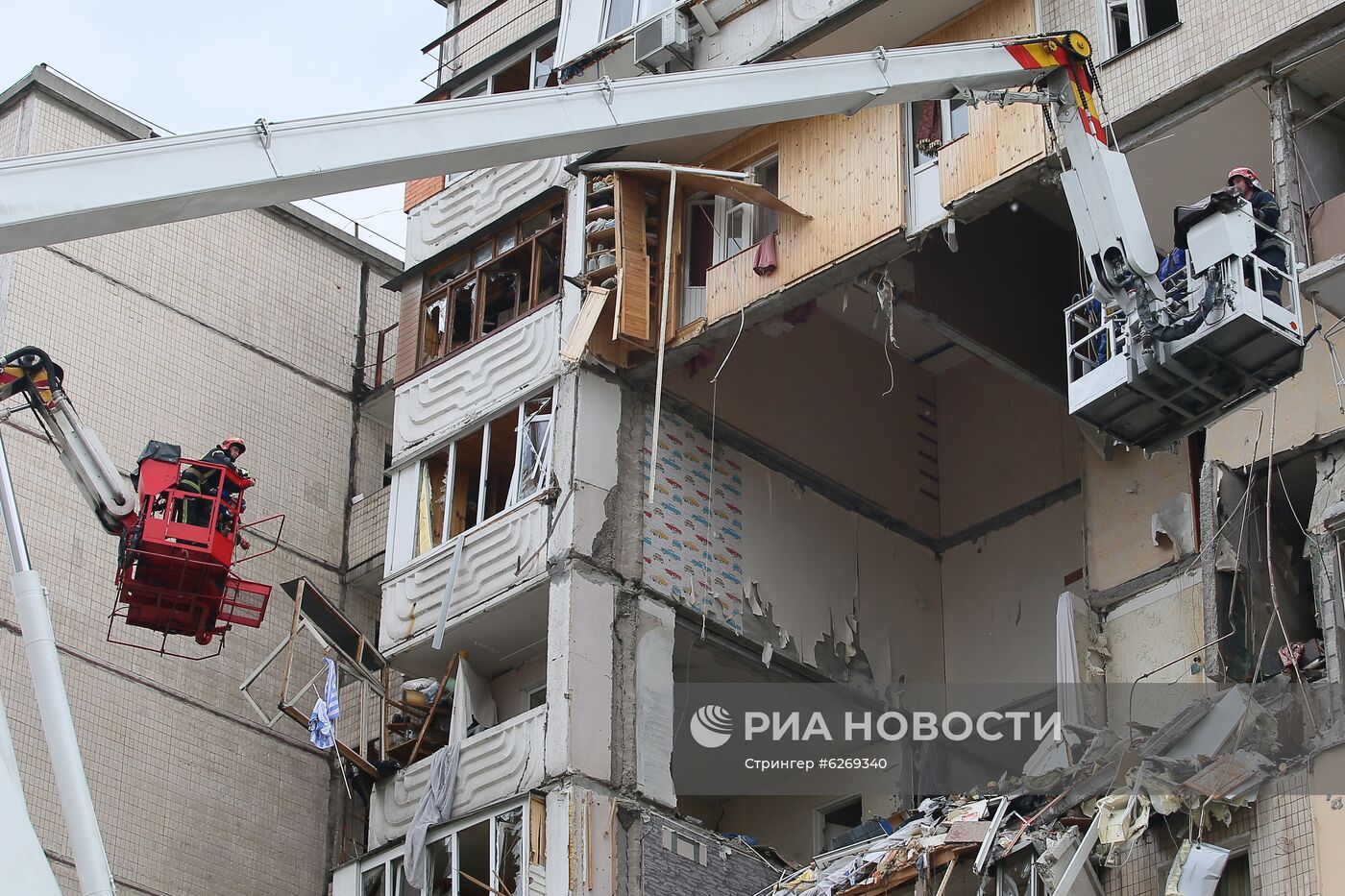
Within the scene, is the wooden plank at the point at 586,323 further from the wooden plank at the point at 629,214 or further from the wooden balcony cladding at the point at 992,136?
the wooden balcony cladding at the point at 992,136

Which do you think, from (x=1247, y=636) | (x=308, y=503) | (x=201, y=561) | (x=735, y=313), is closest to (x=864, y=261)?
(x=735, y=313)

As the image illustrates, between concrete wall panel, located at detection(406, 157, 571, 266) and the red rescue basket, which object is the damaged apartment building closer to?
concrete wall panel, located at detection(406, 157, 571, 266)

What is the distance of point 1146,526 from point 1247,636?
422cm

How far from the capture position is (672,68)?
30266mm

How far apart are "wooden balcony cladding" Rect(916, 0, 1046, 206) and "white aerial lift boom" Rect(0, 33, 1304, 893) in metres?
0.74

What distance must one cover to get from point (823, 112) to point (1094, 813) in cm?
815

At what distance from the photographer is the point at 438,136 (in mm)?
20578

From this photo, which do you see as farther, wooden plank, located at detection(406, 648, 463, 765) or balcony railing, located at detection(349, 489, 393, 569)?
balcony railing, located at detection(349, 489, 393, 569)

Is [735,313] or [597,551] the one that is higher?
[735,313]

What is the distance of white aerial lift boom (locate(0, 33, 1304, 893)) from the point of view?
18.7 meters

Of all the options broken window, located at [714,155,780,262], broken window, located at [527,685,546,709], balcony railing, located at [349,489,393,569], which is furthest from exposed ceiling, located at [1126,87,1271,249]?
balcony railing, located at [349,489,393,569]

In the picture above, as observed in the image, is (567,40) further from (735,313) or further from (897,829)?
(897,829)

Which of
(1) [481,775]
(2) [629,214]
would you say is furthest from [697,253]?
(1) [481,775]

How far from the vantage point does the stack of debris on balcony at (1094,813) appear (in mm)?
22297
